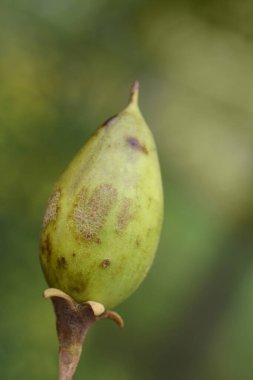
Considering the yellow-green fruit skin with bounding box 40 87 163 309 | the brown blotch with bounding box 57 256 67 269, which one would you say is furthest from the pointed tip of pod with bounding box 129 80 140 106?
the brown blotch with bounding box 57 256 67 269

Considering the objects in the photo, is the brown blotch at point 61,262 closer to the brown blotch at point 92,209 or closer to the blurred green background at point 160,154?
the brown blotch at point 92,209

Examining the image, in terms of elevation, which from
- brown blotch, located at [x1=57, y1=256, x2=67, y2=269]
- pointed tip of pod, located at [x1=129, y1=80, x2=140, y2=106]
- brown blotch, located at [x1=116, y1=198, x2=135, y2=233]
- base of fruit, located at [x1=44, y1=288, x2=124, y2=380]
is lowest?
base of fruit, located at [x1=44, y1=288, x2=124, y2=380]

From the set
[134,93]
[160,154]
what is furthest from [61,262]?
[160,154]

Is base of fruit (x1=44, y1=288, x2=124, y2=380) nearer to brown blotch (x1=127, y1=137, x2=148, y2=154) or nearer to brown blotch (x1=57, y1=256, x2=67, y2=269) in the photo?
brown blotch (x1=57, y1=256, x2=67, y2=269)

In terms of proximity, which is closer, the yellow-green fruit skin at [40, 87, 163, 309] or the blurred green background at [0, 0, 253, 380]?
the yellow-green fruit skin at [40, 87, 163, 309]

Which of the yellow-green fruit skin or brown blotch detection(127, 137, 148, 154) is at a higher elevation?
brown blotch detection(127, 137, 148, 154)

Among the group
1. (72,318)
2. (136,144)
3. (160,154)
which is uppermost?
(160,154)

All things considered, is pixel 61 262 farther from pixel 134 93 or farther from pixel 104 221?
pixel 134 93

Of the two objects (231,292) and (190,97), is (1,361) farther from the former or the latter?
(190,97)
